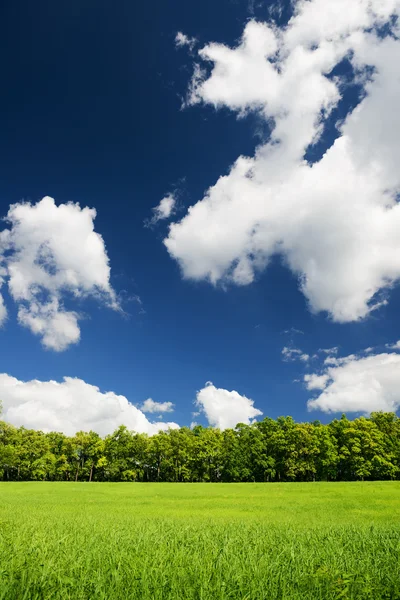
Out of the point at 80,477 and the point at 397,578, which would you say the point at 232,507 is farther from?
the point at 80,477

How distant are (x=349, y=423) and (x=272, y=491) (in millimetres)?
49385

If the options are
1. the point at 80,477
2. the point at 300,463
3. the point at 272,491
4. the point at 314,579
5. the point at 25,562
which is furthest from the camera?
the point at 80,477

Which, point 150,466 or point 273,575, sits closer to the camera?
point 273,575

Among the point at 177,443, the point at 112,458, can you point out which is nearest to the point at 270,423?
the point at 177,443

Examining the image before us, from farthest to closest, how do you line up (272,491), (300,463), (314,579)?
(300,463)
(272,491)
(314,579)

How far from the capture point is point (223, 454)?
286 ft

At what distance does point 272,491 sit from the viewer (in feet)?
133

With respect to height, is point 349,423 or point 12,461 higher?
point 349,423

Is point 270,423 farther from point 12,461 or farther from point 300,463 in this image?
point 12,461

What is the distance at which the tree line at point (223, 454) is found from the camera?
7681 centimetres

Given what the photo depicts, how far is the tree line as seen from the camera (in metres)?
76.8

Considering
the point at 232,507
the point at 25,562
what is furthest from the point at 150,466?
the point at 25,562

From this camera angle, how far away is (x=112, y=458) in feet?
292

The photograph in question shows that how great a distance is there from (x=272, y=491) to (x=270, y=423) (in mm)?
50233
